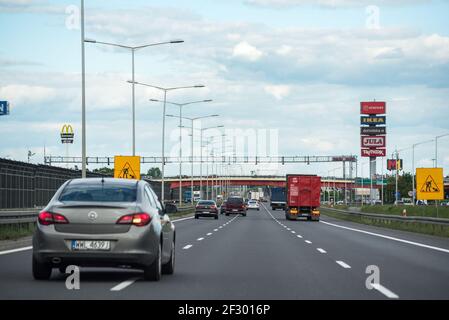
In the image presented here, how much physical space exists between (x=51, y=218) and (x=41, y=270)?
34.5 inches

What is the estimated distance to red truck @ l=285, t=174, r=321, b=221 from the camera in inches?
2650

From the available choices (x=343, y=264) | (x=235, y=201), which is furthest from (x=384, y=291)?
(x=235, y=201)

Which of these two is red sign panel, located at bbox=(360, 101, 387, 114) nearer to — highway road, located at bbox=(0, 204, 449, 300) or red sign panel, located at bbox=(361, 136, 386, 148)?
red sign panel, located at bbox=(361, 136, 386, 148)

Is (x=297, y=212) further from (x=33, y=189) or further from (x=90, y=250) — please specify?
(x=90, y=250)

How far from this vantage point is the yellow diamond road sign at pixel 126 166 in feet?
174

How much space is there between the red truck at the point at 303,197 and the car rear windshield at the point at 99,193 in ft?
172

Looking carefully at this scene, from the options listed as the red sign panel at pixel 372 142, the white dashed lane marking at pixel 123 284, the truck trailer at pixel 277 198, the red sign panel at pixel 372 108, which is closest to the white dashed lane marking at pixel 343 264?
the white dashed lane marking at pixel 123 284

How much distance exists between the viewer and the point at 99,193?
48.8 ft

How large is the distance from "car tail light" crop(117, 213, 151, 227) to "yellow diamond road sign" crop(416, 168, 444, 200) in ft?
106

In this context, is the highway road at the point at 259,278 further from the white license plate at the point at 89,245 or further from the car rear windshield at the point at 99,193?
the car rear windshield at the point at 99,193

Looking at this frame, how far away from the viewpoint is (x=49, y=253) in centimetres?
1425
